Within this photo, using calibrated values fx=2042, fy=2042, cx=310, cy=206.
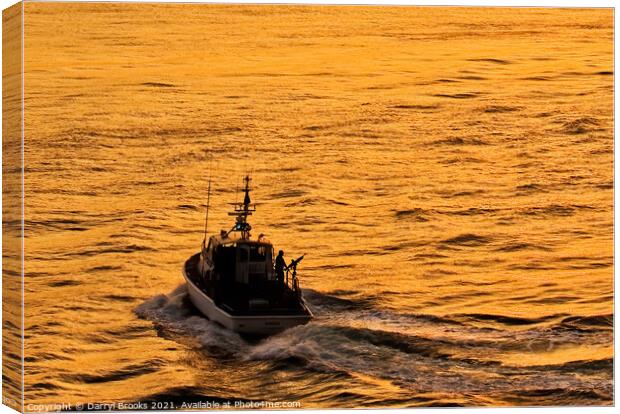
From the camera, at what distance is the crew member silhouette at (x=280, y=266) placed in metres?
27.0

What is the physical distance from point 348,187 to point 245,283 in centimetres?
213

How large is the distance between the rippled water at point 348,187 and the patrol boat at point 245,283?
187mm

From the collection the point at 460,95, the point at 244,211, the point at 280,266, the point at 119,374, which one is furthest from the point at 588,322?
the point at 119,374

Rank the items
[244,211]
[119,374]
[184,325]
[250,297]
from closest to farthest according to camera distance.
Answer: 1. [119,374]
2. [244,211]
3. [184,325]
4. [250,297]

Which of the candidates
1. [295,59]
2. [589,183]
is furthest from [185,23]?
[589,183]

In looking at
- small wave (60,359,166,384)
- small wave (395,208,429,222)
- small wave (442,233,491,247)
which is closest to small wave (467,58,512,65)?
small wave (395,208,429,222)

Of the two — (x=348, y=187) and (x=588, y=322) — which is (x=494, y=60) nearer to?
(x=348, y=187)

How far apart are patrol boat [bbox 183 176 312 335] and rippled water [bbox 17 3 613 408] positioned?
0.19 metres

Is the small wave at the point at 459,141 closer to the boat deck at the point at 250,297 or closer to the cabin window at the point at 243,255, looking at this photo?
the boat deck at the point at 250,297

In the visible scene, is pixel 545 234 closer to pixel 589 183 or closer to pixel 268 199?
pixel 589 183

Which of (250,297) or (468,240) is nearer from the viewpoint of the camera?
(468,240)

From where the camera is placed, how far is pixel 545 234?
2705 cm

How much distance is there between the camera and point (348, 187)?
88.2 feet

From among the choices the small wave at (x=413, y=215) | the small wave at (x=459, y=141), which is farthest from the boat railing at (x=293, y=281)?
the small wave at (x=459, y=141)
